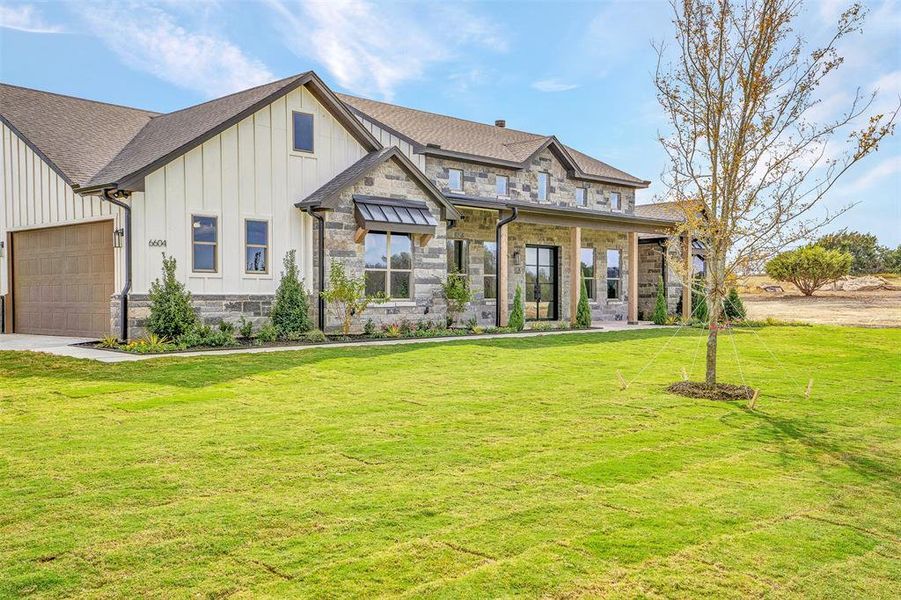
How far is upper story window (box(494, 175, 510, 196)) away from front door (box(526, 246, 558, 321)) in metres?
1.90

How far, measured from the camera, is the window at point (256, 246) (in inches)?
587

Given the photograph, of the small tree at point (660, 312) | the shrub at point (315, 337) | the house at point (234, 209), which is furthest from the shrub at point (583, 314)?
the shrub at point (315, 337)

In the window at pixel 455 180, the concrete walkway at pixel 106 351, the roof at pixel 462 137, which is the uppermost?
the roof at pixel 462 137

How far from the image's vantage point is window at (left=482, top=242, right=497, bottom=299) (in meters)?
20.6

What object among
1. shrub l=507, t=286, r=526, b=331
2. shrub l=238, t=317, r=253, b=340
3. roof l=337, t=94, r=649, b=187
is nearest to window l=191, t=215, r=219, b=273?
shrub l=238, t=317, r=253, b=340

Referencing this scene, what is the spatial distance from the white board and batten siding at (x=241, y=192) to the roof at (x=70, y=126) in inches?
101

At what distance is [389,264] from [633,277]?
9450mm

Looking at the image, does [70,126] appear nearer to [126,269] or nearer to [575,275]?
[126,269]

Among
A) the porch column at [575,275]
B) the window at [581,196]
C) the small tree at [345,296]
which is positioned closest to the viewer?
the small tree at [345,296]

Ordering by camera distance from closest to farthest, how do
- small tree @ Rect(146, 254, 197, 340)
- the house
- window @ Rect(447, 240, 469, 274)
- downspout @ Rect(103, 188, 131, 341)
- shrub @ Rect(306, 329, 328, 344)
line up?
downspout @ Rect(103, 188, 131, 341)
small tree @ Rect(146, 254, 197, 340)
the house
shrub @ Rect(306, 329, 328, 344)
window @ Rect(447, 240, 469, 274)

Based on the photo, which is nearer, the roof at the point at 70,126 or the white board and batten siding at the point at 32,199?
the white board and batten siding at the point at 32,199

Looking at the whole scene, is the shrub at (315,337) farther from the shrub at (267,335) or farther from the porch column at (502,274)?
the porch column at (502,274)

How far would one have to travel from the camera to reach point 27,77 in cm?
1927

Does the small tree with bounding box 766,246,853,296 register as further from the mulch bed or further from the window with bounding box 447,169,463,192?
the mulch bed
